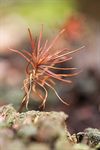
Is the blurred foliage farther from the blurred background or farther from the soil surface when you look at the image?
the soil surface

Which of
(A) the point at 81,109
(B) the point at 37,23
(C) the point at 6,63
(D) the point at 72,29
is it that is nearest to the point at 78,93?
(A) the point at 81,109

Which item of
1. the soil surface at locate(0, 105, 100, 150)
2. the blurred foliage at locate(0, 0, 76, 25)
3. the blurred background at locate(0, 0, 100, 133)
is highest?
the blurred foliage at locate(0, 0, 76, 25)

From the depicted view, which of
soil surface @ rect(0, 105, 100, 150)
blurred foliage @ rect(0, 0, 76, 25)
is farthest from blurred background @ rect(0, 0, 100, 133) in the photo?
soil surface @ rect(0, 105, 100, 150)

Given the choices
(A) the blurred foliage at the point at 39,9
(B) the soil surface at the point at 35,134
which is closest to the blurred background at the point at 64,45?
(A) the blurred foliage at the point at 39,9

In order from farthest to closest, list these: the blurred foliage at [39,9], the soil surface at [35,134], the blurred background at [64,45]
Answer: the blurred foliage at [39,9]
the blurred background at [64,45]
the soil surface at [35,134]

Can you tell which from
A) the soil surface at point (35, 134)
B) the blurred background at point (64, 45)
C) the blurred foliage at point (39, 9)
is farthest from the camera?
the blurred foliage at point (39, 9)

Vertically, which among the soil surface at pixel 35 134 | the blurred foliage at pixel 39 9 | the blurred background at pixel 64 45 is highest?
the blurred foliage at pixel 39 9

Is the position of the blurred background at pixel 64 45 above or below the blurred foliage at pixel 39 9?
below

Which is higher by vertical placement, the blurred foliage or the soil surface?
the blurred foliage

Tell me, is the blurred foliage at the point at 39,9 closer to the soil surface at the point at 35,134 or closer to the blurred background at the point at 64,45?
the blurred background at the point at 64,45

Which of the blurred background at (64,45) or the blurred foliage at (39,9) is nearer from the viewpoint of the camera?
the blurred background at (64,45)
